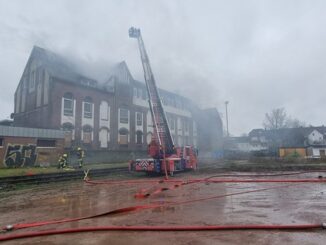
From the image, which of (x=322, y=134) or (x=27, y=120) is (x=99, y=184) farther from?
(x=322, y=134)

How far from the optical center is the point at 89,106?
1281 inches

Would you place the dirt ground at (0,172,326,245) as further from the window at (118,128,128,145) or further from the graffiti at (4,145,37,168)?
the window at (118,128,128,145)

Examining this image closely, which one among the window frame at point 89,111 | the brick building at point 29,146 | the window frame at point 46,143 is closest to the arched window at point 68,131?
the window frame at point 89,111

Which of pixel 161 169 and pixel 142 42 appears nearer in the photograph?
pixel 161 169

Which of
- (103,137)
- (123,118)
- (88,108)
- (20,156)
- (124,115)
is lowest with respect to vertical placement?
(20,156)

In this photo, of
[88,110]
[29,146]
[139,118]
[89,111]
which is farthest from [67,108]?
[139,118]

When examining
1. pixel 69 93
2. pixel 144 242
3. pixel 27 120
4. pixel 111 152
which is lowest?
pixel 144 242

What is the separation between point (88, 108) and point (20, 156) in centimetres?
1109

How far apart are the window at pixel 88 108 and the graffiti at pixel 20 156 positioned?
9.29 metres

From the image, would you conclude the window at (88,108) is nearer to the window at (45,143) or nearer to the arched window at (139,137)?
the window at (45,143)

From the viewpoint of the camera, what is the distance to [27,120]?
32125 millimetres

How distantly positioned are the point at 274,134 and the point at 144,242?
195 ft

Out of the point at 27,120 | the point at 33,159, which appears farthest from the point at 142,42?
the point at 27,120

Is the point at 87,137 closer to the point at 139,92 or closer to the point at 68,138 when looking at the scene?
the point at 68,138
